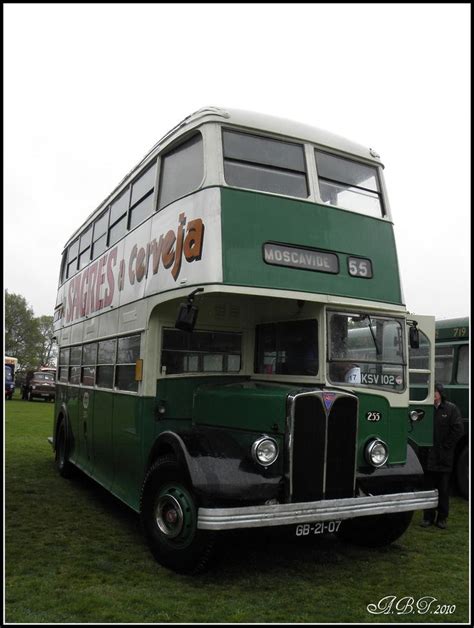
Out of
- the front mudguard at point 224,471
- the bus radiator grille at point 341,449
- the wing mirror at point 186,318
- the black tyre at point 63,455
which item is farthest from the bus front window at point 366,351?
the black tyre at point 63,455

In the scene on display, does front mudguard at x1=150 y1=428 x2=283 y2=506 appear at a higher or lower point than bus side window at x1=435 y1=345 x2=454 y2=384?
lower

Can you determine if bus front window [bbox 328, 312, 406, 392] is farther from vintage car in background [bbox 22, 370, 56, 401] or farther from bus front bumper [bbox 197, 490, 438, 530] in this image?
vintage car in background [bbox 22, 370, 56, 401]

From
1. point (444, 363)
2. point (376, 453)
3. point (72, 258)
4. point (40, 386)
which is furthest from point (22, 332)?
point (376, 453)

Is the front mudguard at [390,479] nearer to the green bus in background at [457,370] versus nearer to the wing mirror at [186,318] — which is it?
the wing mirror at [186,318]

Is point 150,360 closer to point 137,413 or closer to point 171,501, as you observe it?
point 137,413

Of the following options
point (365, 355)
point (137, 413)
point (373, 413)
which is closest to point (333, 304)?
point (365, 355)

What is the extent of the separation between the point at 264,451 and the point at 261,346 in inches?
75.7

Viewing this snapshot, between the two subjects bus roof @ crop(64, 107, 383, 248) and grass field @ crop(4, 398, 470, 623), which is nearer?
grass field @ crop(4, 398, 470, 623)

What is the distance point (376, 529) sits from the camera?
641 cm

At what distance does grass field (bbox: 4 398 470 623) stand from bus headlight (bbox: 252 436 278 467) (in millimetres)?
620

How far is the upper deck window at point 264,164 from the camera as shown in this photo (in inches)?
229

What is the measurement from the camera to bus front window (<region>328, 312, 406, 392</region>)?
588cm

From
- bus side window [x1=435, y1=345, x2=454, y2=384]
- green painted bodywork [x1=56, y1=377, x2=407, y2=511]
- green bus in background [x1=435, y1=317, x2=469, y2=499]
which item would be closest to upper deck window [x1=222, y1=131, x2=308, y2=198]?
green painted bodywork [x1=56, y1=377, x2=407, y2=511]

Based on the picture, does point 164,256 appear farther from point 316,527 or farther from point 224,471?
point 316,527
